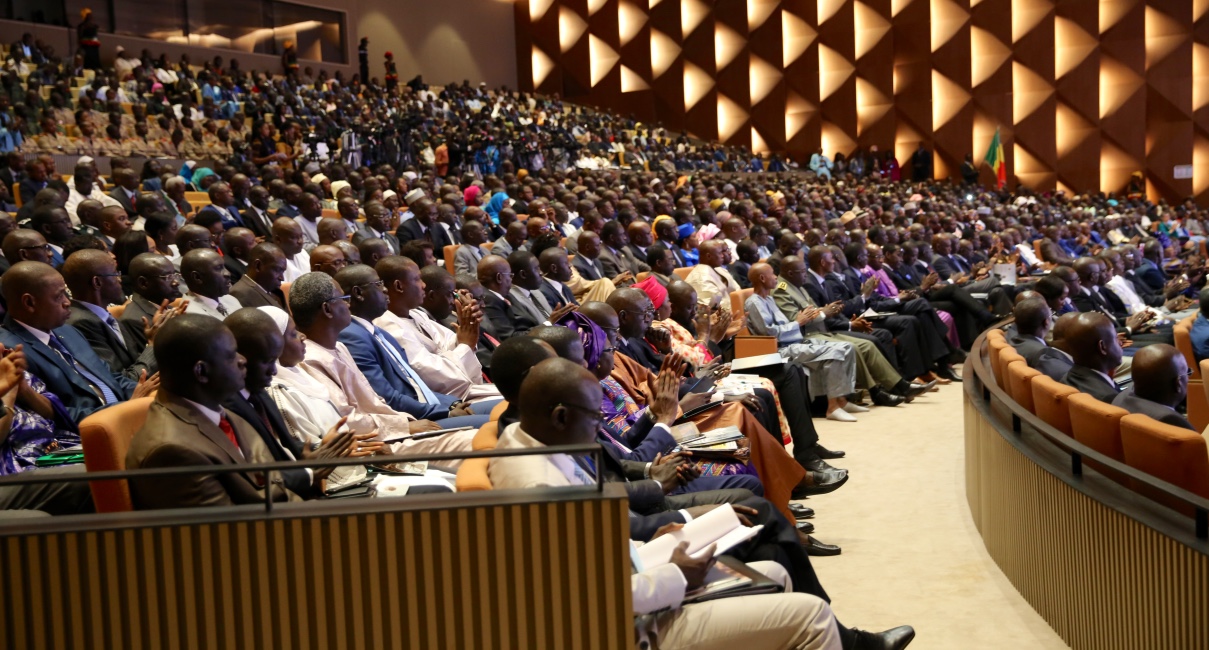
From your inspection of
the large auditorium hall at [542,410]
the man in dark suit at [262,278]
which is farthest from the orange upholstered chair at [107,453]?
the man in dark suit at [262,278]

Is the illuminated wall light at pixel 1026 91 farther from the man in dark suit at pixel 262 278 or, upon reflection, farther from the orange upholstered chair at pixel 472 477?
the orange upholstered chair at pixel 472 477

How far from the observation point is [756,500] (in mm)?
2902

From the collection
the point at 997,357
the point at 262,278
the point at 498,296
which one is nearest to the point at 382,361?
the point at 262,278

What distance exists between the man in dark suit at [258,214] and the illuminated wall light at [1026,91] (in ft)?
53.7

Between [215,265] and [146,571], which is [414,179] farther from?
[146,571]

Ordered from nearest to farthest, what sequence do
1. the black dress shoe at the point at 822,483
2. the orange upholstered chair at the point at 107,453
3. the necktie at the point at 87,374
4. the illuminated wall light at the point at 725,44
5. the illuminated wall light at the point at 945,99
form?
the orange upholstered chair at the point at 107,453 < the necktie at the point at 87,374 < the black dress shoe at the point at 822,483 < the illuminated wall light at the point at 945,99 < the illuminated wall light at the point at 725,44

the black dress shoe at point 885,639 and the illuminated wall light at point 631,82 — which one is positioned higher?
the illuminated wall light at point 631,82

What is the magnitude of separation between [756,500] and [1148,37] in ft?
64.6

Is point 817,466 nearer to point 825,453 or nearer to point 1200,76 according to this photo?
point 825,453

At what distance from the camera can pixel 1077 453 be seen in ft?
9.61

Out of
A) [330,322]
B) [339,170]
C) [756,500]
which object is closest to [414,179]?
[339,170]

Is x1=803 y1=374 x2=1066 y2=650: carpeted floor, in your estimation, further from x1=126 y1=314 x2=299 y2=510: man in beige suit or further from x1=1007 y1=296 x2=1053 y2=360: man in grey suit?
x1=126 y1=314 x2=299 y2=510: man in beige suit

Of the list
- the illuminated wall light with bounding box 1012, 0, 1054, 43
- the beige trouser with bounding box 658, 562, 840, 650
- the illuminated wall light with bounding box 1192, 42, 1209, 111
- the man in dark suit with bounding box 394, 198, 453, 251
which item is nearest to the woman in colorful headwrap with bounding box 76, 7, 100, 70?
the man in dark suit with bounding box 394, 198, 453, 251

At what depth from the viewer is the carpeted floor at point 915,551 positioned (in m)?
3.16
